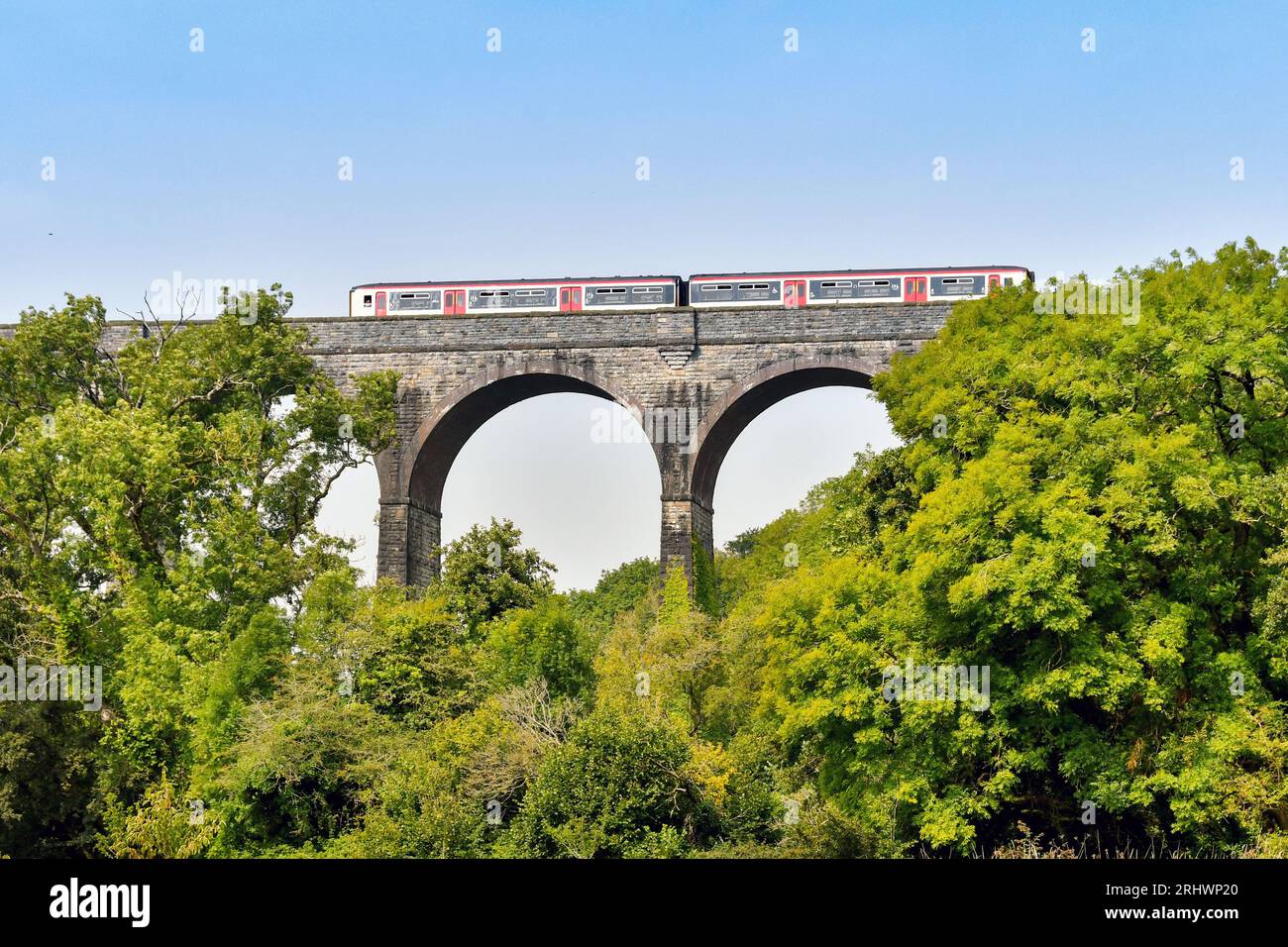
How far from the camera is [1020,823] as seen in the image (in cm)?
2253

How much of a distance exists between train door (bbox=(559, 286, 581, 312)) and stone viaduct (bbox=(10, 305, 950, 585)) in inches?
86.2

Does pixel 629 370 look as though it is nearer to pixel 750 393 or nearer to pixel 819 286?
pixel 750 393

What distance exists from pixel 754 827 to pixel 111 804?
12.8 meters

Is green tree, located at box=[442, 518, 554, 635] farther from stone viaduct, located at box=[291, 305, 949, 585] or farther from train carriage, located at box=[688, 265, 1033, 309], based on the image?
train carriage, located at box=[688, 265, 1033, 309]

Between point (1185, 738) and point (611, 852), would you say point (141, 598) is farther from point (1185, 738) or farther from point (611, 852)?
point (1185, 738)

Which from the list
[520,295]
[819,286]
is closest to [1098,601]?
[819,286]

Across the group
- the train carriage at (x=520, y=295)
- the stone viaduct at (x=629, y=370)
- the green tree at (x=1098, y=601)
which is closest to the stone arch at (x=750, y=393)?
the stone viaduct at (x=629, y=370)

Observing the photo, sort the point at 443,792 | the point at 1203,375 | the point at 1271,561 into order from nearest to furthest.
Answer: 1. the point at 1271,561
2. the point at 1203,375
3. the point at 443,792

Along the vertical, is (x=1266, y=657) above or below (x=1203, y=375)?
below

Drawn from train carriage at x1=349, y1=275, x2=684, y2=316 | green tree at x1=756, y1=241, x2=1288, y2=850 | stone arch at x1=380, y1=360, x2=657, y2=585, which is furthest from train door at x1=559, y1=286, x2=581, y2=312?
green tree at x1=756, y1=241, x2=1288, y2=850

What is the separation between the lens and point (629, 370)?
37.7 m

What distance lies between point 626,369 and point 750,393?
10.5 ft

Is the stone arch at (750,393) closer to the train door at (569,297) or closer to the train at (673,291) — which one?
the train at (673,291)

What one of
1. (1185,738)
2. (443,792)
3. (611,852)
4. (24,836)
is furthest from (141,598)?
(1185,738)
